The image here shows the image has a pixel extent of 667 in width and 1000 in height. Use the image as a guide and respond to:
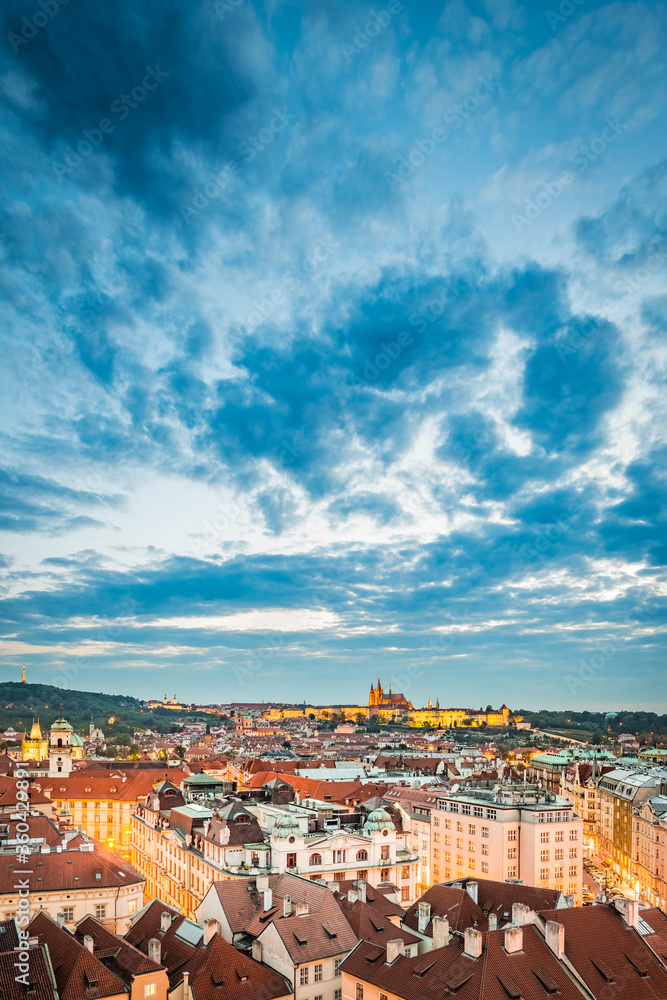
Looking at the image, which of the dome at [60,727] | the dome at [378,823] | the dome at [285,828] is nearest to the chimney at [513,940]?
the dome at [285,828]

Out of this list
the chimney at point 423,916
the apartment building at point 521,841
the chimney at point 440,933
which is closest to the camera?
the chimney at point 440,933

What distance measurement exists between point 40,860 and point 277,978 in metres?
28.7

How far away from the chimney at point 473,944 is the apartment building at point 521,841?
42.5 metres

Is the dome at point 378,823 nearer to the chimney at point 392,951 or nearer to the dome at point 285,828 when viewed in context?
the dome at point 285,828

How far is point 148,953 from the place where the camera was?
47.3m

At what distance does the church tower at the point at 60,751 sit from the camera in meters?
143

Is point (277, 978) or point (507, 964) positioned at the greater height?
point (507, 964)

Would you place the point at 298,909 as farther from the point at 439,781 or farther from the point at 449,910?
the point at 439,781

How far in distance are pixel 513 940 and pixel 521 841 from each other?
1720 inches

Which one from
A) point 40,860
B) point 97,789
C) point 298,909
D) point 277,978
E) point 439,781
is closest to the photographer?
point 277,978

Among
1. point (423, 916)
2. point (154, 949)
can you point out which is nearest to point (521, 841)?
point (423, 916)

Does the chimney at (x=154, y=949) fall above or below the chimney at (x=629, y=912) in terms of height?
below

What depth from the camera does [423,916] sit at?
54.5m

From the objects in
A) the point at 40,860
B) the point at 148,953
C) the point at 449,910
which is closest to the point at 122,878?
the point at 40,860
